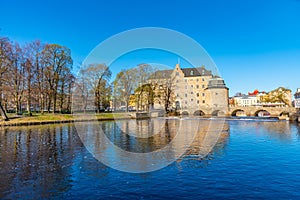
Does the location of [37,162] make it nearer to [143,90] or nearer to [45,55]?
[45,55]

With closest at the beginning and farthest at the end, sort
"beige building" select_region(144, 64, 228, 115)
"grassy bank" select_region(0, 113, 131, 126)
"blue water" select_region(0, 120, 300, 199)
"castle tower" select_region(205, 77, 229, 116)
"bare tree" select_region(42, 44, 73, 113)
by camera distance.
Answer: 1. "blue water" select_region(0, 120, 300, 199)
2. "grassy bank" select_region(0, 113, 131, 126)
3. "bare tree" select_region(42, 44, 73, 113)
4. "beige building" select_region(144, 64, 228, 115)
5. "castle tower" select_region(205, 77, 229, 116)

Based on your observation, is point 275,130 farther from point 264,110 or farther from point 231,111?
point 231,111

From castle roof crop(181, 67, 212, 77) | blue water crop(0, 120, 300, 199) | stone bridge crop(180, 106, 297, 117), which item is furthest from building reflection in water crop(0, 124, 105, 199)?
castle roof crop(181, 67, 212, 77)

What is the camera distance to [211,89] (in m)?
95.8

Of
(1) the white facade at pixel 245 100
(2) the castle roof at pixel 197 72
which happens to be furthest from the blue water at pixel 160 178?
(1) the white facade at pixel 245 100

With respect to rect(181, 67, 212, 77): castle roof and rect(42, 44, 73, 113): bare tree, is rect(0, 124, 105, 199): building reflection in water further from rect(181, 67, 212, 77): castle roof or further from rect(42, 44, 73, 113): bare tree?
rect(181, 67, 212, 77): castle roof

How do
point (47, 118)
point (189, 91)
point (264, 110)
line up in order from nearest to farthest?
point (47, 118), point (264, 110), point (189, 91)

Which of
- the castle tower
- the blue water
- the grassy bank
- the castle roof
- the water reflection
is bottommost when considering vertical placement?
the blue water

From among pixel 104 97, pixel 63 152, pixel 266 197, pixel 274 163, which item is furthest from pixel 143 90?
pixel 266 197

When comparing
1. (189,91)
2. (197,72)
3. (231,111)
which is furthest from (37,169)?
(197,72)

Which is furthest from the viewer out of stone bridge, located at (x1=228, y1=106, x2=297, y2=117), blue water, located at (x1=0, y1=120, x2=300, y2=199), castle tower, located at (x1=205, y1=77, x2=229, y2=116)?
castle tower, located at (x1=205, y1=77, x2=229, y2=116)

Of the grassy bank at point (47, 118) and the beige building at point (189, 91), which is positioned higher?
the beige building at point (189, 91)

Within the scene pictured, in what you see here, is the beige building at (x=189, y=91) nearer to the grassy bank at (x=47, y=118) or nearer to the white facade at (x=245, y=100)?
the grassy bank at (x=47, y=118)

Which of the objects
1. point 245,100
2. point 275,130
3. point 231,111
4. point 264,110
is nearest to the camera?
point 275,130
